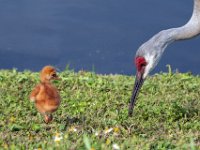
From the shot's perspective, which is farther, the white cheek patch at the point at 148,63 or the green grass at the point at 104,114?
the white cheek patch at the point at 148,63

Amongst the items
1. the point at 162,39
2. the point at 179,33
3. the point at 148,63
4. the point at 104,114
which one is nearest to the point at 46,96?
the point at 104,114

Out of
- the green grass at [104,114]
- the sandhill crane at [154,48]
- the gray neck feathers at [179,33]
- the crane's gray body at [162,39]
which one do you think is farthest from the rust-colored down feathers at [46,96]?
the gray neck feathers at [179,33]

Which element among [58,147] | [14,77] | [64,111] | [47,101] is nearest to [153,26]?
[14,77]

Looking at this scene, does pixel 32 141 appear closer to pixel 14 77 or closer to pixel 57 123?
pixel 57 123

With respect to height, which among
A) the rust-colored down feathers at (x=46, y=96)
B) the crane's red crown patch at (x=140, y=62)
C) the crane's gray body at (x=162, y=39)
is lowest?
the rust-colored down feathers at (x=46, y=96)

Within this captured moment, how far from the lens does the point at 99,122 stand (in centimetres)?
618

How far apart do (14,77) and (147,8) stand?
368cm

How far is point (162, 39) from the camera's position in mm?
6898

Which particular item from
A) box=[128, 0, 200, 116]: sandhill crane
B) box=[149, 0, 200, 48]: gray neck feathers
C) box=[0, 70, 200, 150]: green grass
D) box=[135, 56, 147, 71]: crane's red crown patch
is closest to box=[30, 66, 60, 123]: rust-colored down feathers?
box=[0, 70, 200, 150]: green grass

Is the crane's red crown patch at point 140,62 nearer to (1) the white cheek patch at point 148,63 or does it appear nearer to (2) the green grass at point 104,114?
(1) the white cheek patch at point 148,63

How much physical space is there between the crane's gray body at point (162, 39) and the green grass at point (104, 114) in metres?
0.39

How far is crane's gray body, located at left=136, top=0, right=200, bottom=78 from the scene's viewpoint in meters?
6.72

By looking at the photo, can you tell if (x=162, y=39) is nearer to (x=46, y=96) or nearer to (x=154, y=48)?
(x=154, y=48)

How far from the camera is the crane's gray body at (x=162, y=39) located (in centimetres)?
672
